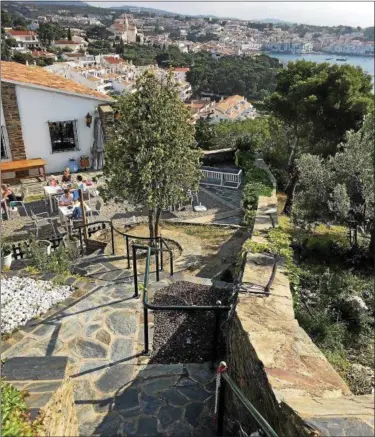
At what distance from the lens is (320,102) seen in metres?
11.2

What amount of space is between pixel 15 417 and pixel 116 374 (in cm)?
241

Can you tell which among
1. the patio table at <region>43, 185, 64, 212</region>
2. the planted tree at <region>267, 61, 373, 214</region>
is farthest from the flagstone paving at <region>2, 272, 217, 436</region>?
the planted tree at <region>267, 61, 373, 214</region>

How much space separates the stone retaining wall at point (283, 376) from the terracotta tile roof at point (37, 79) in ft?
36.3

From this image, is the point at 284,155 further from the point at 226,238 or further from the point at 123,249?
the point at 123,249

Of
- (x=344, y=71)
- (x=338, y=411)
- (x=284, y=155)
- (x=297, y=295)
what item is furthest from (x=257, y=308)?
(x=284, y=155)

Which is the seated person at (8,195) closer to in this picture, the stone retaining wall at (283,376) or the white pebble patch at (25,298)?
the white pebble patch at (25,298)

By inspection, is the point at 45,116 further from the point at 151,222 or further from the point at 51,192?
the point at 151,222

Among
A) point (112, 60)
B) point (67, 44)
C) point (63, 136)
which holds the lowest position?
point (63, 136)

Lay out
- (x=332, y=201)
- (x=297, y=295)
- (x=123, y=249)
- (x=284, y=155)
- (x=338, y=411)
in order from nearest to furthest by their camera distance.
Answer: (x=338, y=411), (x=297, y=295), (x=332, y=201), (x=123, y=249), (x=284, y=155)

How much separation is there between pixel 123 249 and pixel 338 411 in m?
7.39

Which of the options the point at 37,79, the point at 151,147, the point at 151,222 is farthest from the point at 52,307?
the point at 37,79

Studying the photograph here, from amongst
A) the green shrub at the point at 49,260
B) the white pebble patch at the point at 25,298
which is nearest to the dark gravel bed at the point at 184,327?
the white pebble patch at the point at 25,298

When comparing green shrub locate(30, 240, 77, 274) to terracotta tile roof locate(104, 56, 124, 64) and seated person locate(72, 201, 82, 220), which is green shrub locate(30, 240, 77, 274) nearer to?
seated person locate(72, 201, 82, 220)

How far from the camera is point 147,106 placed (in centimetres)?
780
